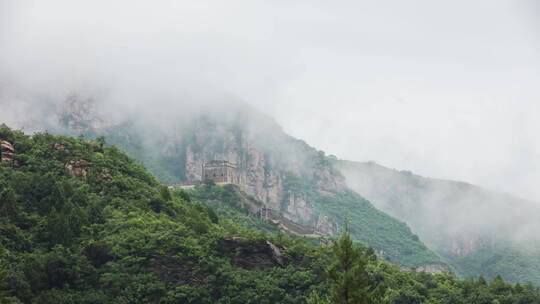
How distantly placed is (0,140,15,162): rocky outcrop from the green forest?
53 cm

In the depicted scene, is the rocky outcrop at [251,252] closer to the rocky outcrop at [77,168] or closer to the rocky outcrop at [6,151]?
the rocky outcrop at [77,168]

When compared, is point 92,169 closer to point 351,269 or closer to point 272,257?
point 272,257

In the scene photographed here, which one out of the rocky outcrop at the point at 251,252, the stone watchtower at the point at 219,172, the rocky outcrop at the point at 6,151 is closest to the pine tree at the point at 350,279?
the rocky outcrop at the point at 251,252

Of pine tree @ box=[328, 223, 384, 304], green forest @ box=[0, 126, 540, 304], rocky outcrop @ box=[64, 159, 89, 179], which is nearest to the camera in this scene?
pine tree @ box=[328, 223, 384, 304]

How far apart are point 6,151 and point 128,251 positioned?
2019 cm

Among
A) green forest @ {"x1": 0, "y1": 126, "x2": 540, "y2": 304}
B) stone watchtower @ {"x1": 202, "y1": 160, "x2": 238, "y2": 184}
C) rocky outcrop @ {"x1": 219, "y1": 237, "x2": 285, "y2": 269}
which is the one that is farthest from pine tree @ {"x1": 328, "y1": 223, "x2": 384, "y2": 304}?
stone watchtower @ {"x1": 202, "y1": 160, "x2": 238, "y2": 184}

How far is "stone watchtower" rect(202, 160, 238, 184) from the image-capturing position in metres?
157

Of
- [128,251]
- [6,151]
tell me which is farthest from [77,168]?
[128,251]

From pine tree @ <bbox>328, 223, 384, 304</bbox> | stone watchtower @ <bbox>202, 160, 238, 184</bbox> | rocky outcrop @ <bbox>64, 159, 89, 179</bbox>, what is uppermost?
stone watchtower @ <bbox>202, 160, 238, 184</bbox>

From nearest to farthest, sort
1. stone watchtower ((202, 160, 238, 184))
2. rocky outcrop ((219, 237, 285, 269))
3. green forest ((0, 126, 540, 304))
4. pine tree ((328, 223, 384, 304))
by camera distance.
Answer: pine tree ((328, 223, 384, 304)), green forest ((0, 126, 540, 304)), rocky outcrop ((219, 237, 285, 269)), stone watchtower ((202, 160, 238, 184))

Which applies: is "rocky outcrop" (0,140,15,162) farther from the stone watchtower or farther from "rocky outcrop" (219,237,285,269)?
the stone watchtower

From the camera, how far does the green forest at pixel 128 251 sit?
6988 cm

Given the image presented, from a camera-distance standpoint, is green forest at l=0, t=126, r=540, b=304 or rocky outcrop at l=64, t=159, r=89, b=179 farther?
rocky outcrop at l=64, t=159, r=89, b=179

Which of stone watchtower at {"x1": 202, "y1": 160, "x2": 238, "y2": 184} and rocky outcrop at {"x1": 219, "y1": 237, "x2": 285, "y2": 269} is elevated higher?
stone watchtower at {"x1": 202, "y1": 160, "x2": 238, "y2": 184}
